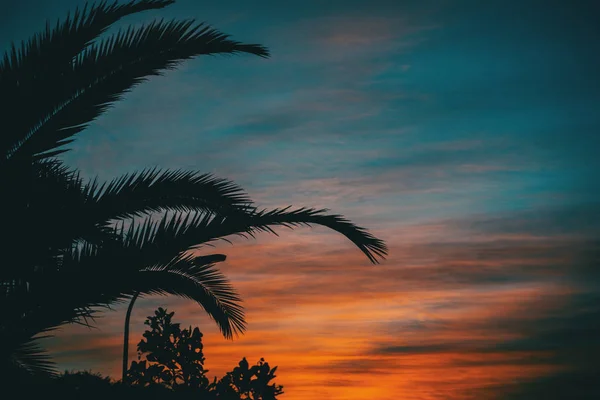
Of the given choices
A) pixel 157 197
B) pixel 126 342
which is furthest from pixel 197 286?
pixel 126 342

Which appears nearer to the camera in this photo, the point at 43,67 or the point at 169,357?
the point at 43,67

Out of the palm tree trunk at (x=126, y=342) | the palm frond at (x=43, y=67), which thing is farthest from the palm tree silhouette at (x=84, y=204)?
the palm tree trunk at (x=126, y=342)

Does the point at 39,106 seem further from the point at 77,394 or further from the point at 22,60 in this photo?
the point at 77,394

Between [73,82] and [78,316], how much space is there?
272cm

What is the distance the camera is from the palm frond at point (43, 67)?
7.75m

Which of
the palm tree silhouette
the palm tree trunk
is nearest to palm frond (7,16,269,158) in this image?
the palm tree silhouette

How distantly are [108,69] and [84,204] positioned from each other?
1701mm

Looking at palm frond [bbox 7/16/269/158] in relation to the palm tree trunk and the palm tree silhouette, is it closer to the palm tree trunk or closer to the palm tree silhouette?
the palm tree silhouette

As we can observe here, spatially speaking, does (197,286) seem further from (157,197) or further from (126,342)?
(126,342)

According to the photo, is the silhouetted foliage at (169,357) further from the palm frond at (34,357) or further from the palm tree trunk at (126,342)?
the palm frond at (34,357)

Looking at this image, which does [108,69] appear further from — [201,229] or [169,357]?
[169,357]

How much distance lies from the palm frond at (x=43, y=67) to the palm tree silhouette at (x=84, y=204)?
0.5 inches

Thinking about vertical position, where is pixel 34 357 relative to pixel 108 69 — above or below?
below

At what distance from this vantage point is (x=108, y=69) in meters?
8.22
